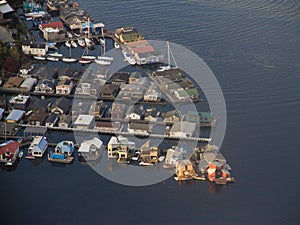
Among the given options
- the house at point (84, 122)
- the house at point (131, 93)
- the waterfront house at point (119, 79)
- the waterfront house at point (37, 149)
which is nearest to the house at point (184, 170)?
the house at point (84, 122)

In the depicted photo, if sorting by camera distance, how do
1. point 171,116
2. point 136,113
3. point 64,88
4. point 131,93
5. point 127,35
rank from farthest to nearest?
1. point 127,35
2. point 64,88
3. point 131,93
4. point 136,113
5. point 171,116

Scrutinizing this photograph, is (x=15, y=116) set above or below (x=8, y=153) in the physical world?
above

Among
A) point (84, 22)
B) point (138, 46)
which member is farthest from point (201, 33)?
point (84, 22)

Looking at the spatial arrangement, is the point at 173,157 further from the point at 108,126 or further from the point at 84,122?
the point at 84,122

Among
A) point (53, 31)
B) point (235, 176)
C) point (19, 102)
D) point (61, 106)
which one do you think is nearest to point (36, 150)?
point (61, 106)

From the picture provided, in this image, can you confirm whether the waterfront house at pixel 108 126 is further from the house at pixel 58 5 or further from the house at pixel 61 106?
the house at pixel 58 5

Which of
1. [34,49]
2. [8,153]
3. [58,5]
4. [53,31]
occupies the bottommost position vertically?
[8,153]
